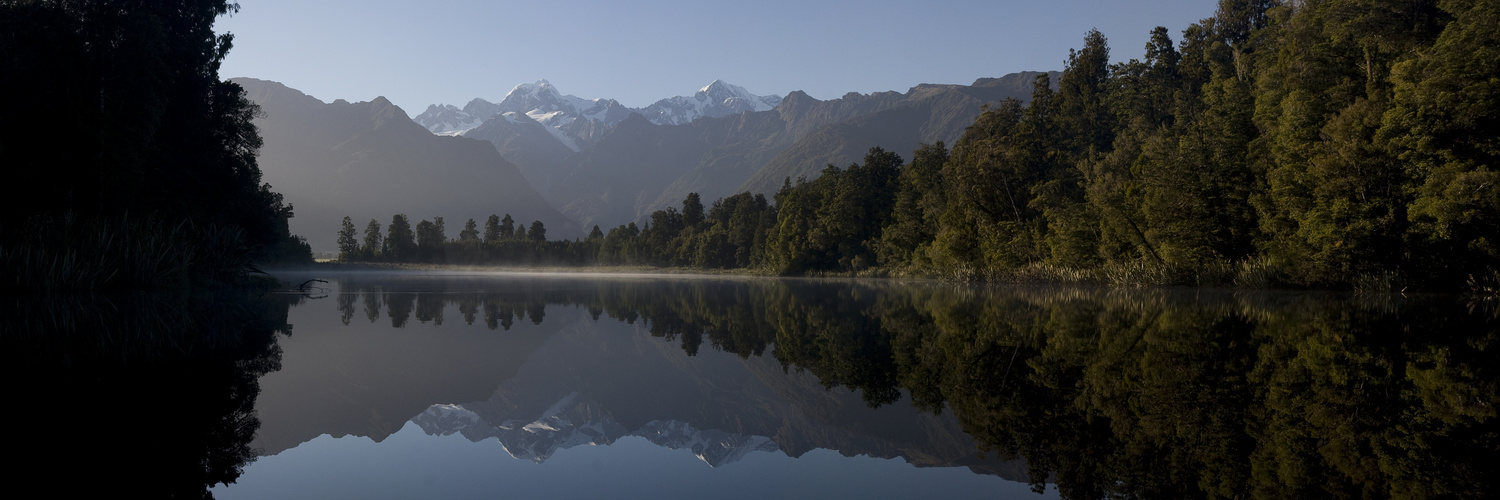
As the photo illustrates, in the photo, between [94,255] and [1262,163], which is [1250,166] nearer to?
[1262,163]

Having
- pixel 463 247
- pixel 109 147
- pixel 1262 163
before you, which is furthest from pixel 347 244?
pixel 1262 163

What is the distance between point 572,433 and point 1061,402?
4.82 m

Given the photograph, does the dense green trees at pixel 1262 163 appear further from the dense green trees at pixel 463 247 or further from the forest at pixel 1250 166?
the dense green trees at pixel 463 247

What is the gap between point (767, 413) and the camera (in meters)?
7.33

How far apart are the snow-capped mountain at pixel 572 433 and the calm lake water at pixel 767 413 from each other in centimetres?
3

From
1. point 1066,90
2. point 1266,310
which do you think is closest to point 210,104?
point 1266,310

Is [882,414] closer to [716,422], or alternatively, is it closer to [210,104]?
[716,422]

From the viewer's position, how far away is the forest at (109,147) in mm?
21781

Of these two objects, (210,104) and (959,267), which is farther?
(959,267)

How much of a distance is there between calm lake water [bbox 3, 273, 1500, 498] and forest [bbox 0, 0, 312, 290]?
13.1 metres

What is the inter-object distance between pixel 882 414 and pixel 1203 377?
162 inches

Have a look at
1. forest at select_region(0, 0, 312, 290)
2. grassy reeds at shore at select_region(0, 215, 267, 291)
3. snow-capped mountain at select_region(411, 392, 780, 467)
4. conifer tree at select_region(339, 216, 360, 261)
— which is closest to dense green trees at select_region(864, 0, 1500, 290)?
snow-capped mountain at select_region(411, 392, 780, 467)

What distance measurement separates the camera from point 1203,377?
8.11 m

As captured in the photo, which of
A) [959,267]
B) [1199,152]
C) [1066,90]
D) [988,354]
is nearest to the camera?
[988,354]
